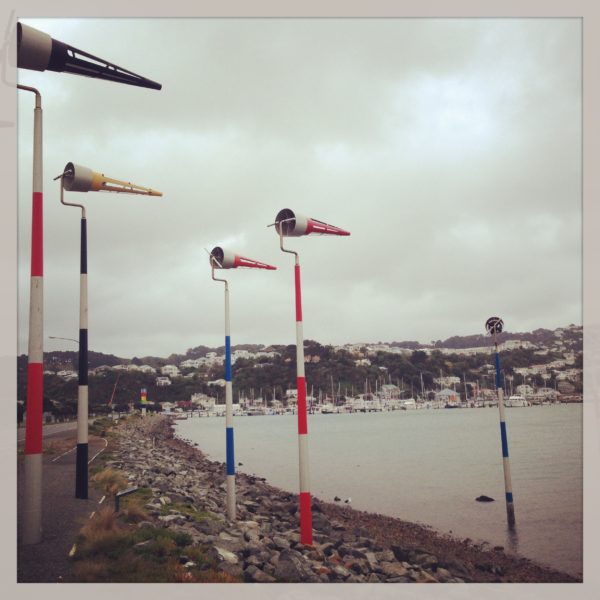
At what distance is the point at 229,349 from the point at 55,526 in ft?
14.9

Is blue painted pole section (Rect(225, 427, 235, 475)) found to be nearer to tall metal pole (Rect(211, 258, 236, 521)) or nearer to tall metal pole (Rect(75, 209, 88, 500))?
tall metal pole (Rect(211, 258, 236, 521))

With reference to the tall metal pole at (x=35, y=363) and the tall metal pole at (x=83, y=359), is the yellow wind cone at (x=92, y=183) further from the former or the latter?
the tall metal pole at (x=35, y=363)

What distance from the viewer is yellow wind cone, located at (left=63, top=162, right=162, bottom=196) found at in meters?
8.99

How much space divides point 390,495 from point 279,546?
16.1 m

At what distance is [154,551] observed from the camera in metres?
8.12

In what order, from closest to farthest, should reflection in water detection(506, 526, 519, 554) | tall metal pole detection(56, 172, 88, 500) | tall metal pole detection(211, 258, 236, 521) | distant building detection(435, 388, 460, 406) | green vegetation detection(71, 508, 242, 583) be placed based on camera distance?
green vegetation detection(71, 508, 242, 583) → tall metal pole detection(56, 172, 88, 500) → tall metal pole detection(211, 258, 236, 521) → reflection in water detection(506, 526, 519, 554) → distant building detection(435, 388, 460, 406)

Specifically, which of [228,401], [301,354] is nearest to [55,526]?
[228,401]

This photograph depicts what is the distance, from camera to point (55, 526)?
27.5ft

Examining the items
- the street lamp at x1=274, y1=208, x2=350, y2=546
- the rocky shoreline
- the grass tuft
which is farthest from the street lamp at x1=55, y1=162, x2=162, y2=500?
the street lamp at x1=274, y1=208, x2=350, y2=546

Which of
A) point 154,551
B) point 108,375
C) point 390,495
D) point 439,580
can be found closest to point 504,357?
point 390,495

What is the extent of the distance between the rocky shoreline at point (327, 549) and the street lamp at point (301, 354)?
77 centimetres

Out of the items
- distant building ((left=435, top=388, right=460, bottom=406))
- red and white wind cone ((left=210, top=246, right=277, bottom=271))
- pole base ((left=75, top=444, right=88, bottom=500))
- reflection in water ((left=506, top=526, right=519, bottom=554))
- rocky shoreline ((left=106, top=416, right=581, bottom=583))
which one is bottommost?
distant building ((left=435, top=388, right=460, bottom=406))

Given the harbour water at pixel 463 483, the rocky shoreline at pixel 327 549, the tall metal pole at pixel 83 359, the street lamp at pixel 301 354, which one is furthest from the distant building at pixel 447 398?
the tall metal pole at pixel 83 359

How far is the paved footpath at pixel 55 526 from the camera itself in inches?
279
